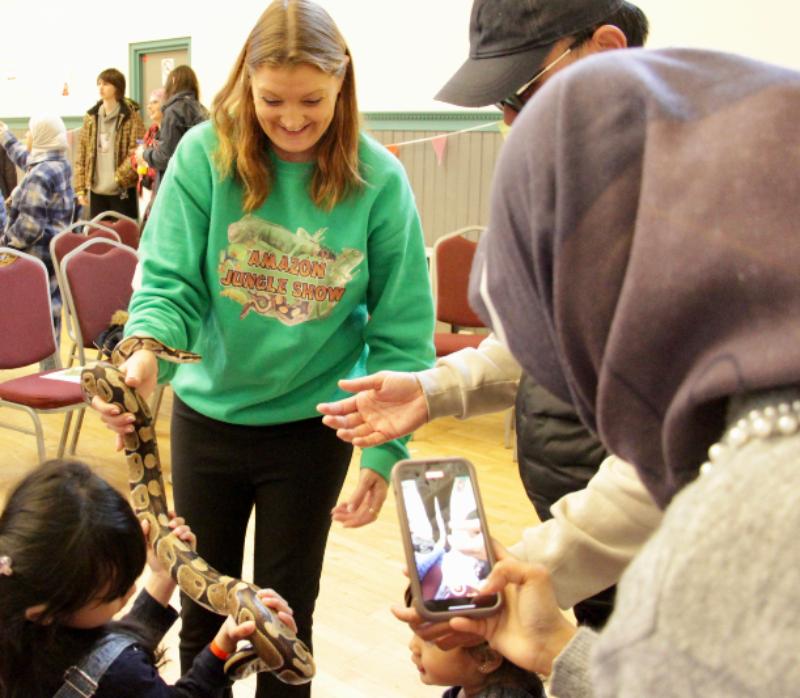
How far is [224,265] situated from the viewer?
193 cm

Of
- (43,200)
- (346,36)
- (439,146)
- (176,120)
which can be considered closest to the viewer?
(43,200)

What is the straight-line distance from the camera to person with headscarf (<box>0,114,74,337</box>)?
578cm

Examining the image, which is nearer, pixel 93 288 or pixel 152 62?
pixel 93 288

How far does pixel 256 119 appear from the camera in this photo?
191cm

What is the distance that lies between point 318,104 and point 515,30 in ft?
1.86

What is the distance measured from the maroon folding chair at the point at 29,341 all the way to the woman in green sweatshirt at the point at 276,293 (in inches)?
88.2

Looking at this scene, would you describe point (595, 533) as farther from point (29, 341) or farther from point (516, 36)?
point (29, 341)

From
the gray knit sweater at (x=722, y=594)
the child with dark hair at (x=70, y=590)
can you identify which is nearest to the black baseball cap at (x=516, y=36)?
the child with dark hair at (x=70, y=590)

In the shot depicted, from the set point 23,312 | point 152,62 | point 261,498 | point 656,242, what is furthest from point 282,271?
point 152,62

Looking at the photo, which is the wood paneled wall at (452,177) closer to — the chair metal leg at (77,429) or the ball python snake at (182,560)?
the chair metal leg at (77,429)

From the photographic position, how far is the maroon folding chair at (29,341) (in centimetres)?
402

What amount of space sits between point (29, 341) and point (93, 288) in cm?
40

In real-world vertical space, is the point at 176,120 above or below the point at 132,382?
above

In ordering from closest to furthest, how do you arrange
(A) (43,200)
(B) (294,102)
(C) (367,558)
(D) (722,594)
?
(D) (722,594)
(B) (294,102)
(C) (367,558)
(A) (43,200)
